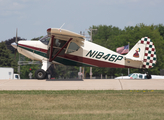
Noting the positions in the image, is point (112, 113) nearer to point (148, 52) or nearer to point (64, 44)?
point (64, 44)

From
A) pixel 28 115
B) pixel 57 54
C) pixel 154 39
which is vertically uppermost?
pixel 154 39

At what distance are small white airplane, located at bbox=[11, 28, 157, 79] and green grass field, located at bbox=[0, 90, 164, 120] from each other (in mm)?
5972

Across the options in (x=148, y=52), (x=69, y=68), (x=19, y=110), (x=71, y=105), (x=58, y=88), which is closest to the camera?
(x=19, y=110)

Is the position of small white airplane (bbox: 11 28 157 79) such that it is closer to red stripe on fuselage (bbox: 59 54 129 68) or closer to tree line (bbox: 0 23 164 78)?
red stripe on fuselage (bbox: 59 54 129 68)

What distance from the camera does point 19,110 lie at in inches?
333

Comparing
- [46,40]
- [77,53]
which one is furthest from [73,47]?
[46,40]

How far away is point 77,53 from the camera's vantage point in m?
17.6

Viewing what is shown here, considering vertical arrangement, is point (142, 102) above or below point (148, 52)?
below

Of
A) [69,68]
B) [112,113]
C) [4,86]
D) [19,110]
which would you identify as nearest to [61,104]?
[19,110]

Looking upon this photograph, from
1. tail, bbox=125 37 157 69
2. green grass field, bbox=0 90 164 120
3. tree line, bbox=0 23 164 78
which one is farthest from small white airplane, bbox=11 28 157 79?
tree line, bbox=0 23 164 78

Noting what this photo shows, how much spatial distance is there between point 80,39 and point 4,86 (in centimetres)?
545

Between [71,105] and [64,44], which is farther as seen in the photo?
[64,44]

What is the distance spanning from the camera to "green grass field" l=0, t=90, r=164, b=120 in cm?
755

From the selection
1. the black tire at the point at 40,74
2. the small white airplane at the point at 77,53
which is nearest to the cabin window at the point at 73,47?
the small white airplane at the point at 77,53
